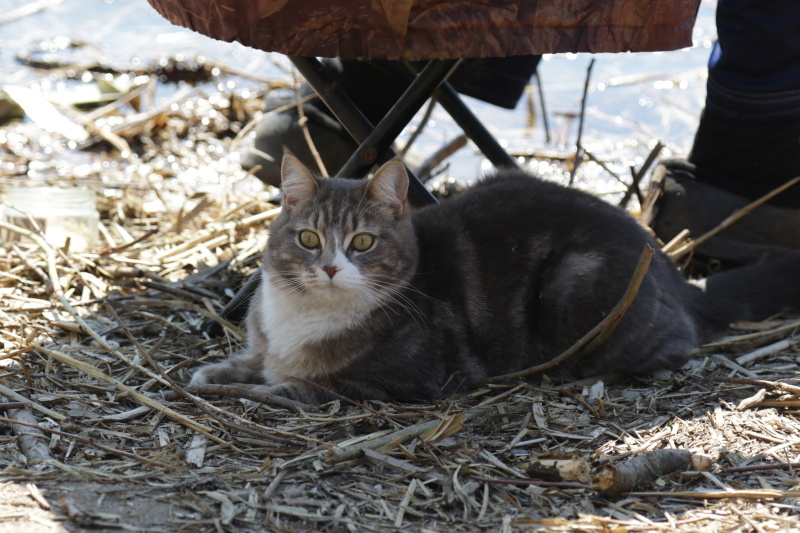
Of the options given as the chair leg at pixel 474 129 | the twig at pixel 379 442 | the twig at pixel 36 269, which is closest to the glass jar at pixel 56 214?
the twig at pixel 36 269

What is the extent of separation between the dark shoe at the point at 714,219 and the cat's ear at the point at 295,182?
164cm

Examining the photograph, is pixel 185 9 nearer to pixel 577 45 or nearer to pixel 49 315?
pixel 577 45

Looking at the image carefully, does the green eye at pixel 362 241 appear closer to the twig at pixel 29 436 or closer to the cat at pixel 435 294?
the cat at pixel 435 294

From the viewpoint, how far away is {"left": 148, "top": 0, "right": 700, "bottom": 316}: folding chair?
6.86ft

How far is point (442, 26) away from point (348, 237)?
0.71 meters

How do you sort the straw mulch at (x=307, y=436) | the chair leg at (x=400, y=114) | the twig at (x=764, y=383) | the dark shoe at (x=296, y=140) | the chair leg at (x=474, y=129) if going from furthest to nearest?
1. the dark shoe at (x=296, y=140)
2. the chair leg at (x=474, y=129)
3. the chair leg at (x=400, y=114)
4. the twig at (x=764, y=383)
5. the straw mulch at (x=307, y=436)

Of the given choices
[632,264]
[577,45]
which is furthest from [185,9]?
[632,264]

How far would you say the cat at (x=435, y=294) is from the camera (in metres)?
2.51

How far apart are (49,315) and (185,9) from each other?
1.23m

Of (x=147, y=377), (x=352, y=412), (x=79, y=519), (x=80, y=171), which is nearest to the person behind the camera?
(x=79, y=519)

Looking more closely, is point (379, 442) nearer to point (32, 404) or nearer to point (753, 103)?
point (32, 404)

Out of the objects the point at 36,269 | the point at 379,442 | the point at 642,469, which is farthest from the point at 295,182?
the point at 642,469

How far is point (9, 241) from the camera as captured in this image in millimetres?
3482

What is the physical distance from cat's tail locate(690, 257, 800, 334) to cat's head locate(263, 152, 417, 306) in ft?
3.46
